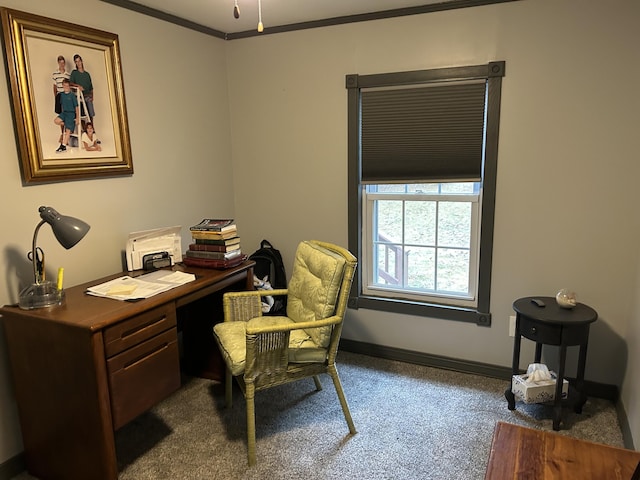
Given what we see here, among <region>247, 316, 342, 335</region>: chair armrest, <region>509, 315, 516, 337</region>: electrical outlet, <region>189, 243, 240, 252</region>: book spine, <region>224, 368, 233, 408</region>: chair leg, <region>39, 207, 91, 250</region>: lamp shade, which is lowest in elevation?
<region>224, 368, 233, 408</region>: chair leg

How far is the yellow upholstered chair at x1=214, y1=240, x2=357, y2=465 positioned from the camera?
2090 millimetres

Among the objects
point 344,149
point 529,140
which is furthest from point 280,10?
point 529,140

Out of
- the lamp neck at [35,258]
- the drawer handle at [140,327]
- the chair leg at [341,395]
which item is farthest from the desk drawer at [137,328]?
the chair leg at [341,395]

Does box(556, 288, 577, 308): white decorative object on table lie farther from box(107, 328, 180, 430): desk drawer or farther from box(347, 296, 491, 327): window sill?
box(107, 328, 180, 430): desk drawer

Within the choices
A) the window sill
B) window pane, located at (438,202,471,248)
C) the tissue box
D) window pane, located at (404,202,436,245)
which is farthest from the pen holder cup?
the tissue box

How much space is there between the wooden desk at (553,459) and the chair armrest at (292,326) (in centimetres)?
98

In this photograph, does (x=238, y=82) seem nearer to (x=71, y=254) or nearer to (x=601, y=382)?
(x=71, y=254)

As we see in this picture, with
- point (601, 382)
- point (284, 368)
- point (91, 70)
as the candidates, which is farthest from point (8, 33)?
point (601, 382)

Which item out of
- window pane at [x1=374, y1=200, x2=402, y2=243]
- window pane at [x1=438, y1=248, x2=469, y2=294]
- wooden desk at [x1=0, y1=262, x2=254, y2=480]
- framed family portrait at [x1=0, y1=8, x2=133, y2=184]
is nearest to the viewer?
wooden desk at [x1=0, y1=262, x2=254, y2=480]

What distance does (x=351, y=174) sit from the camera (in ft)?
9.85

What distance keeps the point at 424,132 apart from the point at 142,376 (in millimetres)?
2022

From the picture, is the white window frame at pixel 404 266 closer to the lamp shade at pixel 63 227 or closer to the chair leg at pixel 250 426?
the chair leg at pixel 250 426

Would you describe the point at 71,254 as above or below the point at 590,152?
below

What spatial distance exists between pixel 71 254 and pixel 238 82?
1.67m
